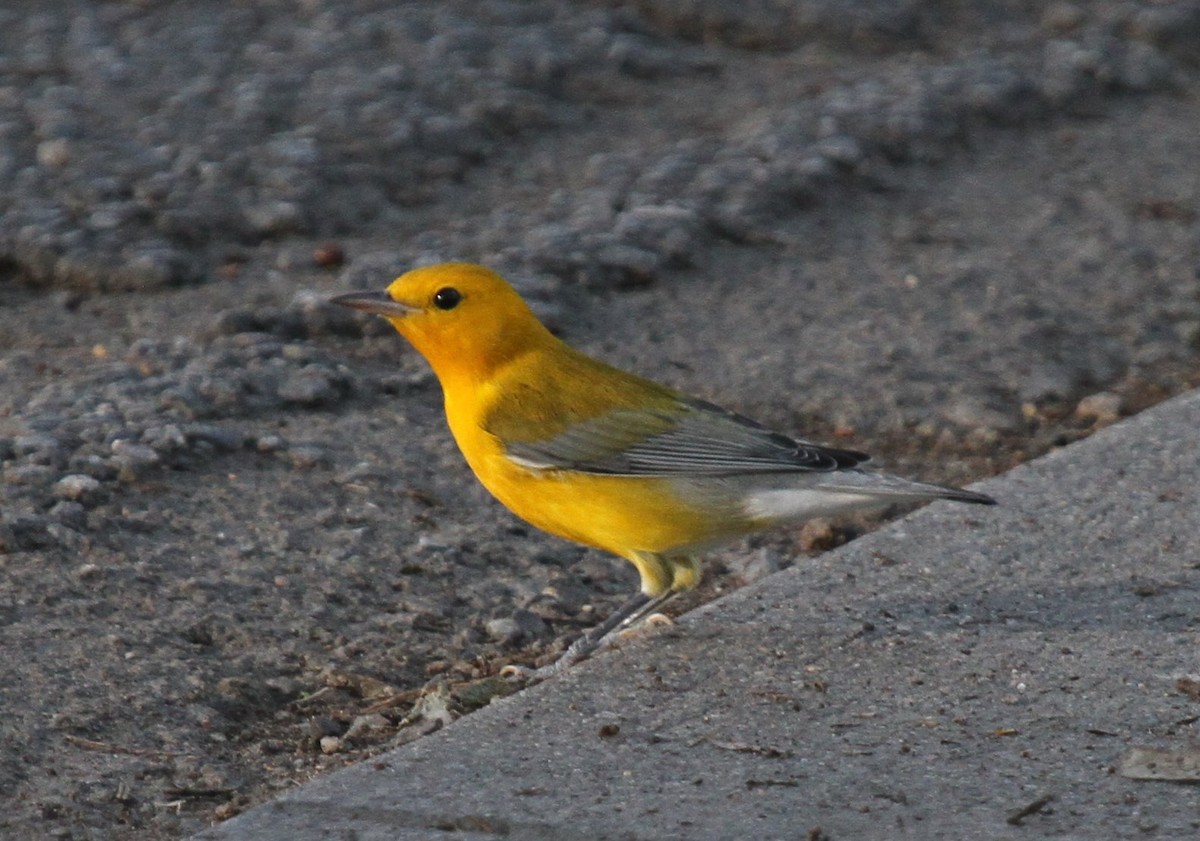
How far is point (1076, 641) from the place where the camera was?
13.3 ft

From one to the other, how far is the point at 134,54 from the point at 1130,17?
4293 mm

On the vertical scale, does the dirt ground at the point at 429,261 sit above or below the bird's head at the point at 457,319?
below

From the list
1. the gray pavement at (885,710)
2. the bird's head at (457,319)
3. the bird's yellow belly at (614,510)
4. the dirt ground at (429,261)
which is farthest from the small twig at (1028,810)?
the bird's head at (457,319)

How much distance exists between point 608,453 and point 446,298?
2.13 ft

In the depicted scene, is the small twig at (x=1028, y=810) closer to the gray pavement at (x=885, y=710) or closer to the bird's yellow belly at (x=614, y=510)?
the gray pavement at (x=885, y=710)

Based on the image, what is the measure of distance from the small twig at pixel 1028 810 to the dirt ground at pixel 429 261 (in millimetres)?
1316

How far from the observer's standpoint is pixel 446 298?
4984mm

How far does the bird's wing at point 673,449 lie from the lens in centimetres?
459

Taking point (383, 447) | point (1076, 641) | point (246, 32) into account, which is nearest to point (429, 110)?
point (246, 32)

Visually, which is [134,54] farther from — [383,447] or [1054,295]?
[1054,295]

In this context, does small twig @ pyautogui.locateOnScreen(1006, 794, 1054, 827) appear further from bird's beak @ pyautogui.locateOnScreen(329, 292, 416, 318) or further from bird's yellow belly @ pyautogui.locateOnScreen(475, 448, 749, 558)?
bird's beak @ pyautogui.locateOnScreen(329, 292, 416, 318)

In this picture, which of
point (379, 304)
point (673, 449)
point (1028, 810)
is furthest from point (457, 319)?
point (1028, 810)

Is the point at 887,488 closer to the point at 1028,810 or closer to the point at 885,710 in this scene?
the point at 885,710

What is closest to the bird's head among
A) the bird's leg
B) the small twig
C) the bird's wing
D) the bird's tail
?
the bird's wing
